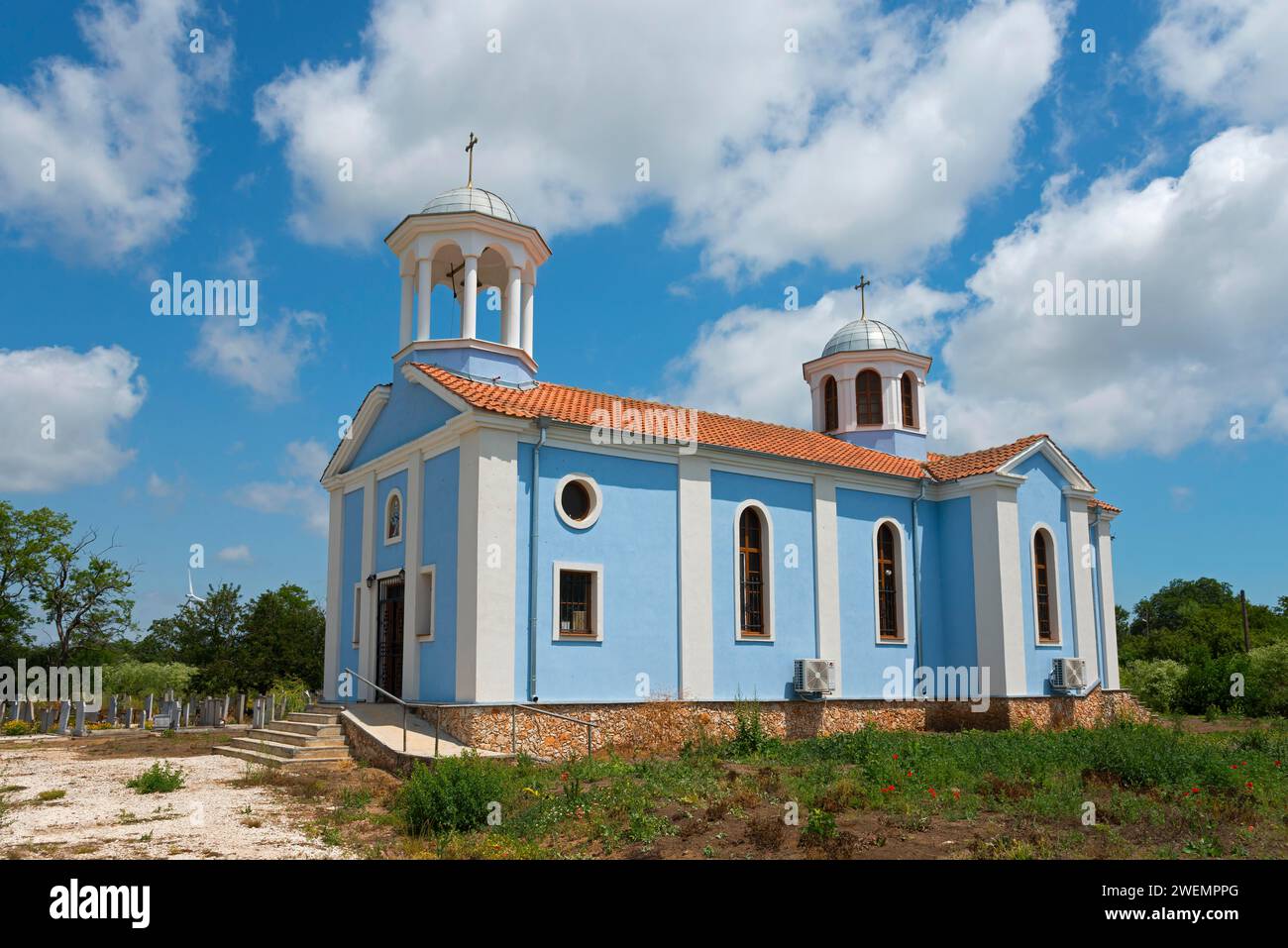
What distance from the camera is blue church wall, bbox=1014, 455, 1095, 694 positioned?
70.6 ft

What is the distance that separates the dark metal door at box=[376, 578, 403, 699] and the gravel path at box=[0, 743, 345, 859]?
3.38 m

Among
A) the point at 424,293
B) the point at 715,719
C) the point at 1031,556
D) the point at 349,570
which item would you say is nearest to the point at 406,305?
the point at 424,293

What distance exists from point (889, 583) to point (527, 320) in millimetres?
9575

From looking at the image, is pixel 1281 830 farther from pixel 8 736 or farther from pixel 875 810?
pixel 8 736

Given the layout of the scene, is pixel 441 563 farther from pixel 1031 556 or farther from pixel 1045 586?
pixel 1045 586

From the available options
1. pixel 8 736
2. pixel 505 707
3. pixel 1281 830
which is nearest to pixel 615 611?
pixel 505 707

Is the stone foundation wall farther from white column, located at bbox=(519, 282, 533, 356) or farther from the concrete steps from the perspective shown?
white column, located at bbox=(519, 282, 533, 356)

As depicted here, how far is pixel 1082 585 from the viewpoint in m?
23.1

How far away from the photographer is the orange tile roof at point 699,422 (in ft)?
55.2

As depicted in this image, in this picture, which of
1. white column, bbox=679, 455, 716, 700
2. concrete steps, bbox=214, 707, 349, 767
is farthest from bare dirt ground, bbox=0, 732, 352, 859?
white column, bbox=679, 455, 716, 700

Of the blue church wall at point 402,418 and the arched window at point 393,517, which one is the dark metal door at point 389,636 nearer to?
the arched window at point 393,517

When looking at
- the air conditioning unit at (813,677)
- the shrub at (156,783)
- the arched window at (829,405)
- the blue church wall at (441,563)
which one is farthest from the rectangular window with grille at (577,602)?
the arched window at (829,405)
